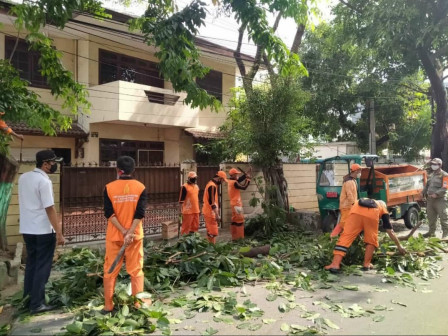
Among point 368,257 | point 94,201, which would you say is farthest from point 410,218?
point 94,201

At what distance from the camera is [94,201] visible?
8453mm

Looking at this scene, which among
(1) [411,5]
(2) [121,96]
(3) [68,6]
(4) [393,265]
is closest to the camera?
(3) [68,6]

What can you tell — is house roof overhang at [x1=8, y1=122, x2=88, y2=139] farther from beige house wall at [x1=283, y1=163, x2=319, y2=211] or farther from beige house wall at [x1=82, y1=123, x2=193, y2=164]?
beige house wall at [x1=283, y1=163, x2=319, y2=211]

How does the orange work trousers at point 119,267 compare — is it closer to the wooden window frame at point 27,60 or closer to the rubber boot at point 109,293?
the rubber boot at point 109,293

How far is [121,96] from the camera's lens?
1311 cm

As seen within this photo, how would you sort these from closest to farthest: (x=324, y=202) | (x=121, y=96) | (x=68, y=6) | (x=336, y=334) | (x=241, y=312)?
1. (x=336, y=334)
2. (x=241, y=312)
3. (x=68, y=6)
4. (x=324, y=202)
5. (x=121, y=96)

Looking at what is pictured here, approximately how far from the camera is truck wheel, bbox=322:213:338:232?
31.4 ft

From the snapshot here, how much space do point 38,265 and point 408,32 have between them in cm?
Answer: 1231

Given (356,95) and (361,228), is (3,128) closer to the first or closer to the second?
(361,228)

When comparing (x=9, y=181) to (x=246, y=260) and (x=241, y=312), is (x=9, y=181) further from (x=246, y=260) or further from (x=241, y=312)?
(x=241, y=312)

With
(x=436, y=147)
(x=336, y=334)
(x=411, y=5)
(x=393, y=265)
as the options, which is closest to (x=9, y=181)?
(x=336, y=334)

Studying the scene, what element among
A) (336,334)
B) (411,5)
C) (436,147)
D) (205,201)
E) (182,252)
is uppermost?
(411,5)

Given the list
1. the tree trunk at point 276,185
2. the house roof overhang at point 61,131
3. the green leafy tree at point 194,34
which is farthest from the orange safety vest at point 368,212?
the house roof overhang at point 61,131

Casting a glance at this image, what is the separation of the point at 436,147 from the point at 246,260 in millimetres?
12523
